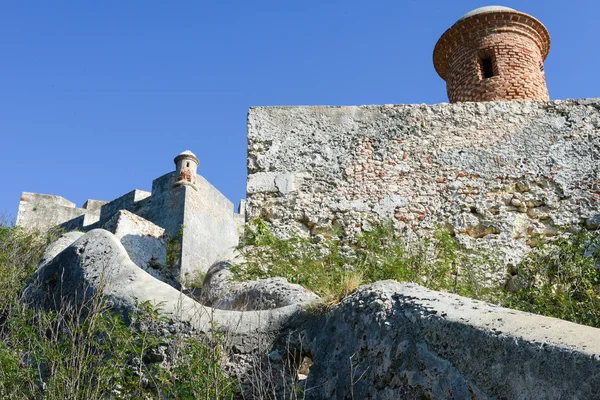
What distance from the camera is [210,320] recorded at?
4293 millimetres

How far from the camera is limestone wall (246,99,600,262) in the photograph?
7570mm

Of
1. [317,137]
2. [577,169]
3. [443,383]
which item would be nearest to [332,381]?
[443,383]

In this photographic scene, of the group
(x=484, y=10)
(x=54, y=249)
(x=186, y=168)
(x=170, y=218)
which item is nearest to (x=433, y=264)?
(x=54, y=249)

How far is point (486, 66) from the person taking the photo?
10.9 meters

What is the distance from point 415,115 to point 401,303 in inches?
194

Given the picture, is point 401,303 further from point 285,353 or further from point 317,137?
point 317,137

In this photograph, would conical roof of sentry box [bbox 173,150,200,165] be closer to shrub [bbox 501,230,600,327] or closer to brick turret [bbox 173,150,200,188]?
brick turret [bbox 173,150,200,188]

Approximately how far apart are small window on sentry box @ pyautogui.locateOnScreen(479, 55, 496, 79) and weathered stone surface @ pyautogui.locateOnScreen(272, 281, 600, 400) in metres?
7.66

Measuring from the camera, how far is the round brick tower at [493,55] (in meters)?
10.4

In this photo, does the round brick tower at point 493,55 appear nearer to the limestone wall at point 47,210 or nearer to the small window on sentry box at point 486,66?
the small window on sentry box at point 486,66

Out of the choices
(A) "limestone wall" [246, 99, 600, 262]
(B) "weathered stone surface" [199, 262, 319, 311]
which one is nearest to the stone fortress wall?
(A) "limestone wall" [246, 99, 600, 262]

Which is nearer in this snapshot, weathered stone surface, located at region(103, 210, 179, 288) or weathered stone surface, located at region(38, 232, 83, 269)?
weathered stone surface, located at region(38, 232, 83, 269)

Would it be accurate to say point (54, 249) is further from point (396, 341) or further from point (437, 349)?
point (437, 349)

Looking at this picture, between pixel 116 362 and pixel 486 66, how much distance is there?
29.4 feet
